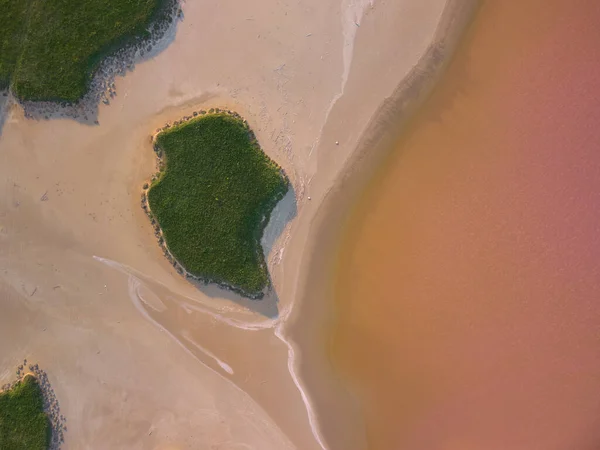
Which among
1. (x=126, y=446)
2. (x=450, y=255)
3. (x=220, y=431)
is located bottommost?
(x=126, y=446)

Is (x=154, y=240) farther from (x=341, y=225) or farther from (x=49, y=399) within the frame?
(x=49, y=399)

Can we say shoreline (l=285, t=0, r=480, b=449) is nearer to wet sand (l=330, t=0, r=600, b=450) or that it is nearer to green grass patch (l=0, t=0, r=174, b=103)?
wet sand (l=330, t=0, r=600, b=450)

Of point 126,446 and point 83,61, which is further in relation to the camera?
point 126,446

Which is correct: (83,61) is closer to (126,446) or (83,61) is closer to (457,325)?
(126,446)

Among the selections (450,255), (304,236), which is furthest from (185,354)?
(450,255)

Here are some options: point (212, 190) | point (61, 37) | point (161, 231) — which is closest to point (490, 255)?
point (212, 190)

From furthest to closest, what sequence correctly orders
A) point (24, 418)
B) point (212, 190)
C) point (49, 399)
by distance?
point (49, 399), point (24, 418), point (212, 190)

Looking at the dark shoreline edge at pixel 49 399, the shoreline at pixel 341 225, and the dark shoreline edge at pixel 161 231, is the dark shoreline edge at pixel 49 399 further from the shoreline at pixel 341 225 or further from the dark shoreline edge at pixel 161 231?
the shoreline at pixel 341 225
